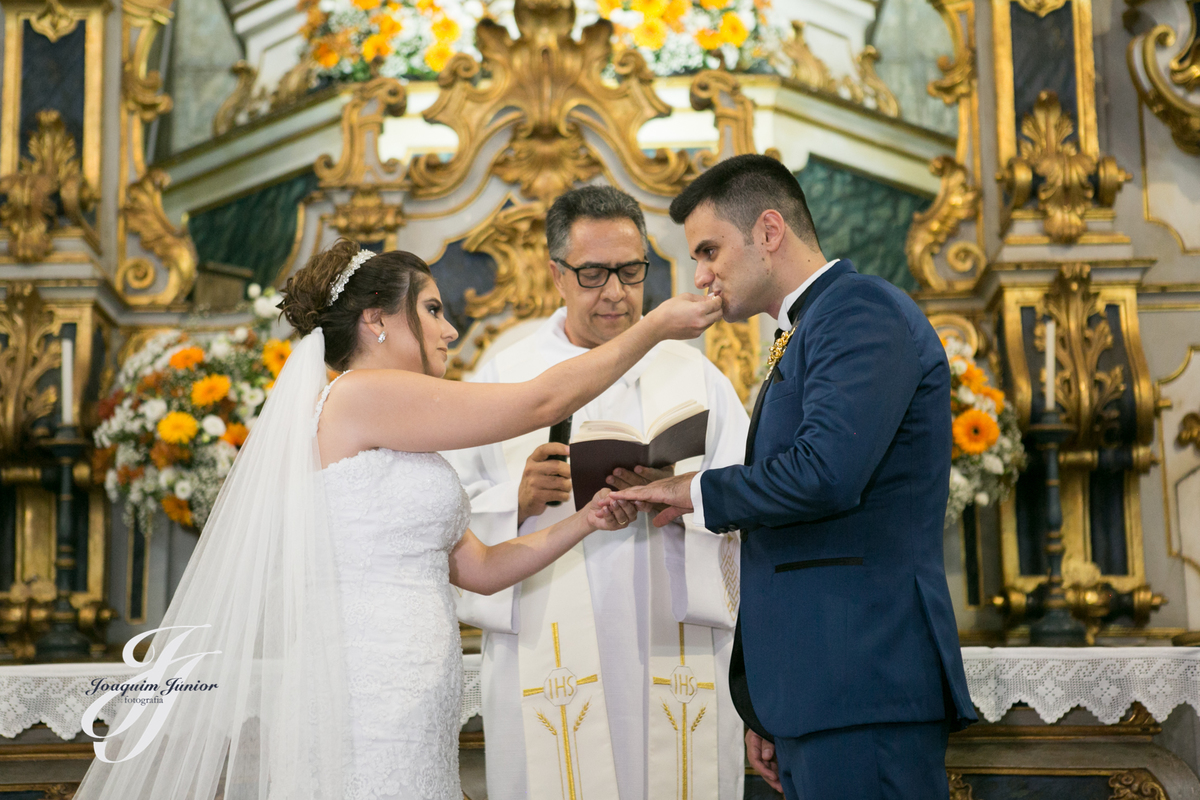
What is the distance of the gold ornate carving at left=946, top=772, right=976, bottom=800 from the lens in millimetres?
4141

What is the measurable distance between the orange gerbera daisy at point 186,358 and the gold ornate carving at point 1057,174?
3.56 metres

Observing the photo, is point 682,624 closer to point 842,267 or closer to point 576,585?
point 576,585

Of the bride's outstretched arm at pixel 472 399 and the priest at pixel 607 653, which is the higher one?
the bride's outstretched arm at pixel 472 399

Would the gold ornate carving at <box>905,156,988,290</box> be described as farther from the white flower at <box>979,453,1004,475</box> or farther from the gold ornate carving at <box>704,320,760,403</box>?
the white flower at <box>979,453,1004,475</box>

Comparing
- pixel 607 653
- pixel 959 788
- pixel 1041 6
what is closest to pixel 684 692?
pixel 607 653

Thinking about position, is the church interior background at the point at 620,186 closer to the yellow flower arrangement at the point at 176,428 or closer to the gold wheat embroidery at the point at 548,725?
the yellow flower arrangement at the point at 176,428

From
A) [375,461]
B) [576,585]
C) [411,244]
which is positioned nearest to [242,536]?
[375,461]

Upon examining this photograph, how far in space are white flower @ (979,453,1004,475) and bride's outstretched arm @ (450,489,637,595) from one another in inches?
81.6

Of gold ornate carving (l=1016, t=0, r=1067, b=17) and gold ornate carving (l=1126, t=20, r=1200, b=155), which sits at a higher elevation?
gold ornate carving (l=1016, t=0, r=1067, b=17)

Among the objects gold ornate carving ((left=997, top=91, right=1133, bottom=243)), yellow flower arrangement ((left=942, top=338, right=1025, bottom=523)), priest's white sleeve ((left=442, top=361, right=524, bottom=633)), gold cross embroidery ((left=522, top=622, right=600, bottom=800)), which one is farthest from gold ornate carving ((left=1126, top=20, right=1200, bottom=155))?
gold cross embroidery ((left=522, top=622, right=600, bottom=800))

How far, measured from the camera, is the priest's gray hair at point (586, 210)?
3.61 metres

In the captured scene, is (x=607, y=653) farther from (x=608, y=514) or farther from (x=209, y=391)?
(x=209, y=391)

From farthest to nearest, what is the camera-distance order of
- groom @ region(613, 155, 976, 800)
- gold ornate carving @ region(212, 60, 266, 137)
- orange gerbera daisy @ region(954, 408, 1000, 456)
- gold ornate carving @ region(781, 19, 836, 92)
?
gold ornate carving @ region(212, 60, 266, 137)
gold ornate carving @ region(781, 19, 836, 92)
orange gerbera daisy @ region(954, 408, 1000, 456)
groom @ region(613, 155, 976, 800)
